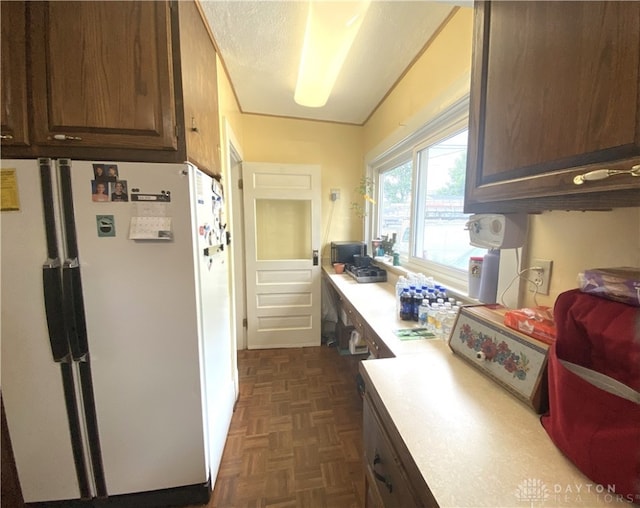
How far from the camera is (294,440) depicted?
169 centimetres

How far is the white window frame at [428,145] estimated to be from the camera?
1.45 metres

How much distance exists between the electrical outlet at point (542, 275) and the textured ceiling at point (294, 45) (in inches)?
47.6

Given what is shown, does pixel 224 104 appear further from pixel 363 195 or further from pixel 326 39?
pixel 363 195

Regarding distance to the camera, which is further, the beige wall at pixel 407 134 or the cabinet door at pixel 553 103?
the beige wall at pixel 407 134

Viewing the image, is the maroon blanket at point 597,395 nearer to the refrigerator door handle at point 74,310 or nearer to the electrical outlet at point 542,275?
the electrical outlet at point 542,275

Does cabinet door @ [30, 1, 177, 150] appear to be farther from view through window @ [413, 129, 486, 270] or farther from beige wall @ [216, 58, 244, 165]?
view through window @ [413, 129, 486, 270]

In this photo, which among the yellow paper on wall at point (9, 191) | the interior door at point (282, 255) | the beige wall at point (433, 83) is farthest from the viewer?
the interior door at point (282, 255)

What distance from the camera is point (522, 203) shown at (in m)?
0.70

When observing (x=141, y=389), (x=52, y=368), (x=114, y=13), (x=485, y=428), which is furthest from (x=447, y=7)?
(x=52, y=368)

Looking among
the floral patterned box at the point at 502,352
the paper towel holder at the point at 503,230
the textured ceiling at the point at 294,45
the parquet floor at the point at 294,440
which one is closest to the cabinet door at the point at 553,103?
the paper towel holder at the point at 503,230

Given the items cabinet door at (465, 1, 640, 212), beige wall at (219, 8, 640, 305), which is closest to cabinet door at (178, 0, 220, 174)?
beige wall at (219, 8, 640, 305)

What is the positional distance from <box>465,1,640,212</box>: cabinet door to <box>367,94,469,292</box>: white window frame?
24.2 inches

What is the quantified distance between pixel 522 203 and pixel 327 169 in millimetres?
2481

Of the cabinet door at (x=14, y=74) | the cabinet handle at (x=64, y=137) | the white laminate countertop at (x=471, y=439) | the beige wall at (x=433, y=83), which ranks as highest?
the beige wall at (x=433, y=83)
